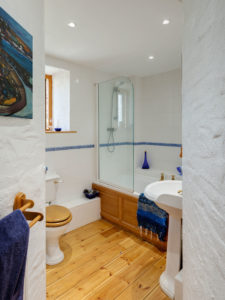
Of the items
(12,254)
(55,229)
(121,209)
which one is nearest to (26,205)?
(12,254)

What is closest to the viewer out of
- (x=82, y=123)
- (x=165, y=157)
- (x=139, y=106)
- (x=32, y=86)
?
(x=32, y=86)

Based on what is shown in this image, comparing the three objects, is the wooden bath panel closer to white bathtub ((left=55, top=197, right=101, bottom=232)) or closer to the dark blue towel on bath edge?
white bathtub ((left=55, top=197, right=101, bottom=232))

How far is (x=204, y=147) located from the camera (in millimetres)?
695

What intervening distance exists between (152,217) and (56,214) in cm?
110

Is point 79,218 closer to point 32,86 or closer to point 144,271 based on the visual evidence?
point 144,271

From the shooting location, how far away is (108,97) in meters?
3.08

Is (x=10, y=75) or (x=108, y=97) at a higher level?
(x=108, y=97)

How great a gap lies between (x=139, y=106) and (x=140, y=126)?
0.39 metres

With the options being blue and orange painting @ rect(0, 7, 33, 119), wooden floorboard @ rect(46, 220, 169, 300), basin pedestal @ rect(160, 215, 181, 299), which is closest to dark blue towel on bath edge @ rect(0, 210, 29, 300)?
blue and orange painting @ rect(0, 7, 33, 119)

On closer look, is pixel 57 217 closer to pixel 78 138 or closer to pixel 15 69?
pixel 78 138

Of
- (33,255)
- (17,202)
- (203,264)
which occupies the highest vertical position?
(17,202)

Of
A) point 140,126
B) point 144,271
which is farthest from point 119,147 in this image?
point 144,271

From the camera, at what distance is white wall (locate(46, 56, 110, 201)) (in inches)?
110

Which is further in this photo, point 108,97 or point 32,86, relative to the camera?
point 108,97
